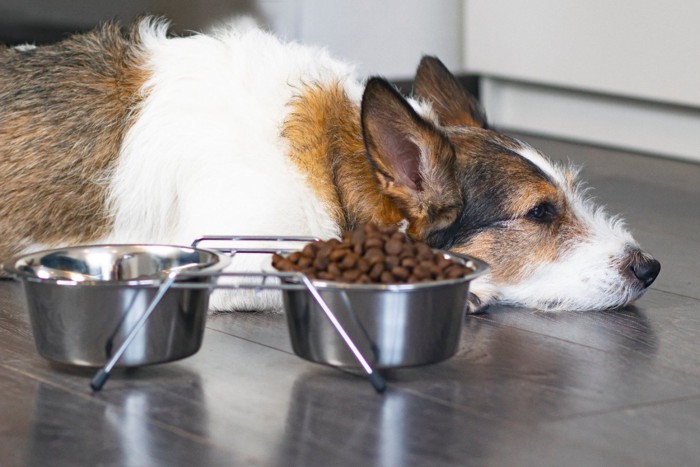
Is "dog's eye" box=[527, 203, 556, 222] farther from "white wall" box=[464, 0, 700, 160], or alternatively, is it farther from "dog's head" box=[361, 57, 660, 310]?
"white wall" box=[464, 0, 700, 160]

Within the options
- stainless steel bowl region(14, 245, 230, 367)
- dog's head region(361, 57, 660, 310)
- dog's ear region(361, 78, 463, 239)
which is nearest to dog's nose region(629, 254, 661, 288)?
dog's head region(361, 57, 660, 310)

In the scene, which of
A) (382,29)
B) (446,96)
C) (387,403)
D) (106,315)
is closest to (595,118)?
(382,29)

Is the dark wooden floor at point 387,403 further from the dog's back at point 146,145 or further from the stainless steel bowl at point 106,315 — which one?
the dog's back at point 146,145

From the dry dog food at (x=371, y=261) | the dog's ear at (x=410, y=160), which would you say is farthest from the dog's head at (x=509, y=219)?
the dry dog food at (x=371, y=261)

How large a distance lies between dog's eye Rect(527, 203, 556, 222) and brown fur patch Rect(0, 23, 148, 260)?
993mm

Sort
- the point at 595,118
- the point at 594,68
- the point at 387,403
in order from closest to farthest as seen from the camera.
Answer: the point at 387,403 → the point at 594,68 → the point at 595,118

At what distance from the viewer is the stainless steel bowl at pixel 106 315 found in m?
1.91

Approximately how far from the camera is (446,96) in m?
2.98

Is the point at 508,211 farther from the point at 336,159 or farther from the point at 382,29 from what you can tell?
the point at 382,29

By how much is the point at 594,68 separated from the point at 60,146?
285 centimetres

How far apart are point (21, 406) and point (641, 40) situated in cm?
349

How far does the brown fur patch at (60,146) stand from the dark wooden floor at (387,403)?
252 millimetres

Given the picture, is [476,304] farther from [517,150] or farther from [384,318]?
[384,318]

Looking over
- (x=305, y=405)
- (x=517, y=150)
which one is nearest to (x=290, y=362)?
(x=305, y=405)
